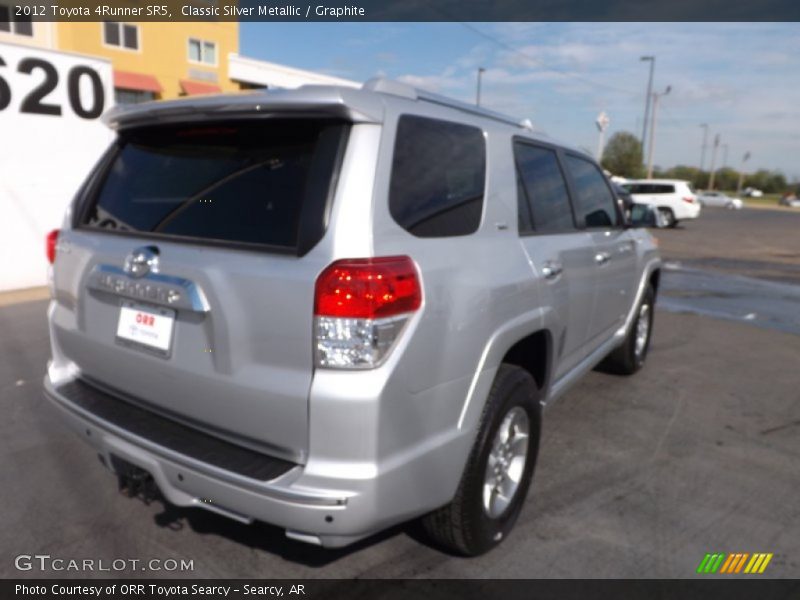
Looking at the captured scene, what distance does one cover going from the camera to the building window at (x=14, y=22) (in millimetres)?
→ 23688

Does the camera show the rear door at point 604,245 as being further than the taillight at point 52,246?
Yes

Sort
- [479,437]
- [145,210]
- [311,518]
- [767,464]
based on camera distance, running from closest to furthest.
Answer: [311,518], [479,437], [145,210], [767,464]

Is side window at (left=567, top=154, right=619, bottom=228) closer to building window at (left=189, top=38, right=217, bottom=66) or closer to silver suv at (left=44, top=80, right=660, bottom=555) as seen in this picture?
silver suv at (left=44, top=80, right=660, bottom=555)

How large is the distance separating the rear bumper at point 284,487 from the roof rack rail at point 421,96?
52.0 inches

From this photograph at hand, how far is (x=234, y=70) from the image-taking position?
31953 mm

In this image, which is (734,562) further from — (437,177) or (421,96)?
(421,96)

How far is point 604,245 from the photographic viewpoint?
158 inches

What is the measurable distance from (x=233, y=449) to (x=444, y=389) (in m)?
0.76

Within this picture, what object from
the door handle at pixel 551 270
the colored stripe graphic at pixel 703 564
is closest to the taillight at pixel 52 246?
the door handle at pixel 551 270

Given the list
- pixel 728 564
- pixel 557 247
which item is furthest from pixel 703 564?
pixel 557 247

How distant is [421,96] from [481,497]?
5.33ft

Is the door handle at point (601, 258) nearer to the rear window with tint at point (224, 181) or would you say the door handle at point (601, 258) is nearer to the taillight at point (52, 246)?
the rear window with tint at point (224, 181)

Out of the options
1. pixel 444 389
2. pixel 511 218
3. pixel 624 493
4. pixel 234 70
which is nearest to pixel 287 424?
pixel 444 389

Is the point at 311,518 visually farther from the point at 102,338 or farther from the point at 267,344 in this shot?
the point at 102,338
